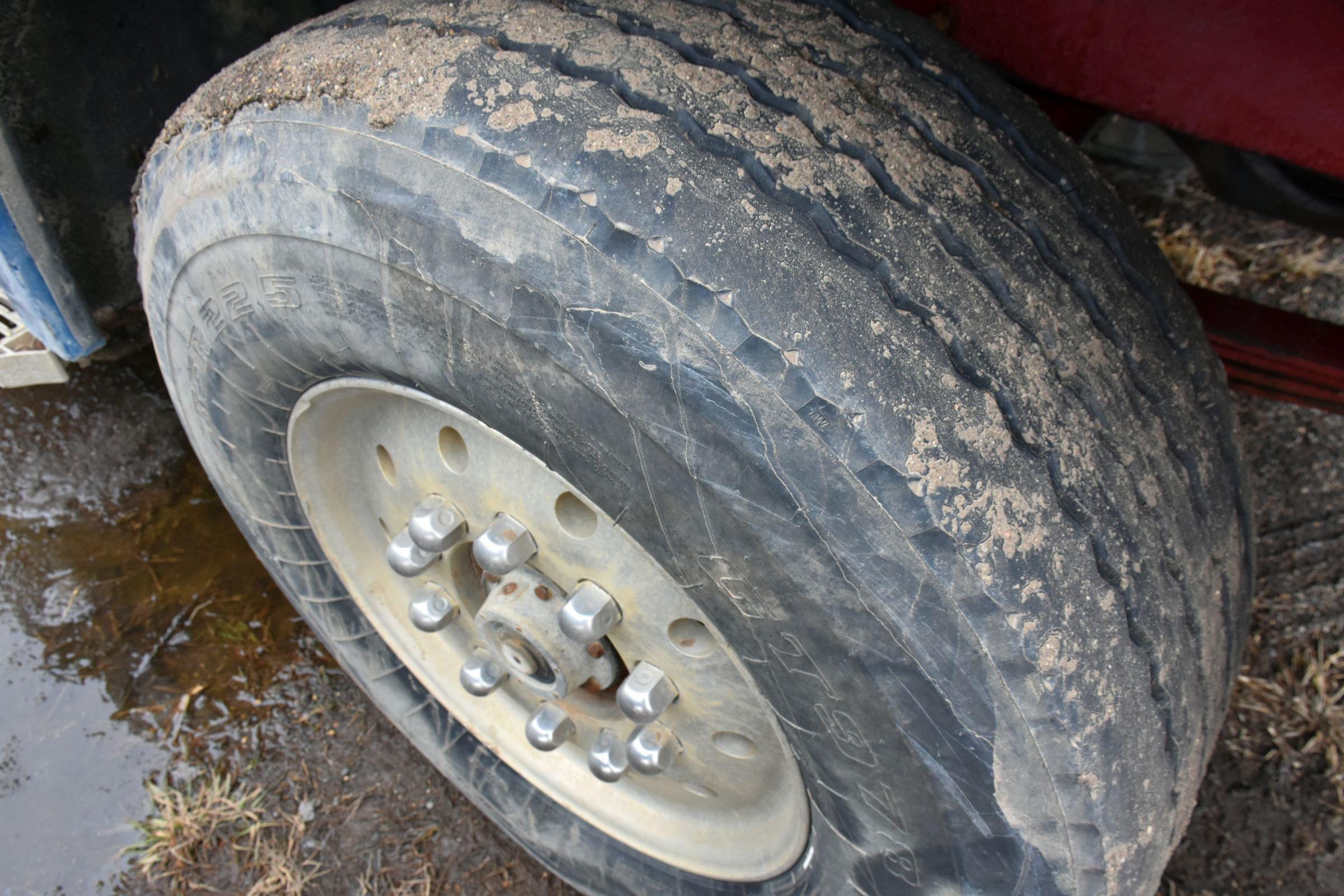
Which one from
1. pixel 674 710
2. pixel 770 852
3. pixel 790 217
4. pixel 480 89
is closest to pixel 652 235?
pixel 790 217

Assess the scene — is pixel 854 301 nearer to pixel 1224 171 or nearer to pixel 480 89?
pixel 480 89

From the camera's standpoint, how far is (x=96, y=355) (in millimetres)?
1979

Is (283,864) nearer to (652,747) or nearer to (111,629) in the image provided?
(111,629)

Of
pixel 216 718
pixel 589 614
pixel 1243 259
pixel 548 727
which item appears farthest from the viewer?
pixel 1243 259

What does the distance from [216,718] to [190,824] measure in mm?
228

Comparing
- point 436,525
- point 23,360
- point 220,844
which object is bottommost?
point 220,844

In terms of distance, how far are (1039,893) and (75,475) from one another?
2250 mm

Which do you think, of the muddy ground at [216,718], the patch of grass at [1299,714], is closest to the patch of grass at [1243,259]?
the muddy ground at [216,718]

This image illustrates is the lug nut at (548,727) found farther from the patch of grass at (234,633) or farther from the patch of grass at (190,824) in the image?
the patch of grass at (234,633)

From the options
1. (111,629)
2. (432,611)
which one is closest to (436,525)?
(432,611)

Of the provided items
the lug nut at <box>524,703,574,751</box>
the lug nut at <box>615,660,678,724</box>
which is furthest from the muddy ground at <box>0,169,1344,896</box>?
the lug nut at <box>615,660,678,724</box>

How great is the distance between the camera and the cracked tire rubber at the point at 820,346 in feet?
2.79

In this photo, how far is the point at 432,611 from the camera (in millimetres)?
1516

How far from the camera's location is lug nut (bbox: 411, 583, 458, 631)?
4.97 feet
